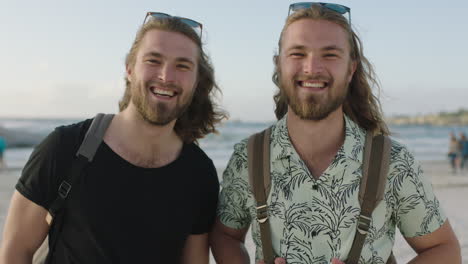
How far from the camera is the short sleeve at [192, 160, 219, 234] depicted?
3.19 metres

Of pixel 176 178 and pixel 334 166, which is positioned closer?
pixel 334 166

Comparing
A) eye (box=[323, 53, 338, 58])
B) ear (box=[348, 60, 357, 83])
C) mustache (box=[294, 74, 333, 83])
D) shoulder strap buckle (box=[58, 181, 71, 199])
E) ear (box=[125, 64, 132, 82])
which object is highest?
eye (box=[323, 53, 338, 58])

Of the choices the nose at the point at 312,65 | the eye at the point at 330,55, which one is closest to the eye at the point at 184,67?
the nose at the point at 312,65

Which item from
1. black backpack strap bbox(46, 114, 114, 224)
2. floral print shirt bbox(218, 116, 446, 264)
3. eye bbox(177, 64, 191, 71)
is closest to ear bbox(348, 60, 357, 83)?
floral print shirt bbox(218, 116, 446, 264)

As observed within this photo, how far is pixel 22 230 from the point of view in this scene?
111 inches

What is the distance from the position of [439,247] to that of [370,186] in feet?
1.93

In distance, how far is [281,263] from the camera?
2.71 meters

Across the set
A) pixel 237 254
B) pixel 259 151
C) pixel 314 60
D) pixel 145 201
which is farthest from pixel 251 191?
pixel 314 60

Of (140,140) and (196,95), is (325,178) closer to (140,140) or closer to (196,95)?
(140,140)

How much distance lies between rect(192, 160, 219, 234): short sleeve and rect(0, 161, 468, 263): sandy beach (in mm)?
3737

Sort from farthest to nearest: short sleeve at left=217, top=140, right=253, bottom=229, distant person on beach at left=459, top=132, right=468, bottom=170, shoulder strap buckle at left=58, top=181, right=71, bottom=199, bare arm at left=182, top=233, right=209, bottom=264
→ distant person on beach at left=459, top=132, right=468, bottom=170 < bare arm at left=182, top=233, right=209, bottom=264 < short sleeve at left=217, top=140, right=253, bottom=229 < shoulder strap buckle at left=58, top=181, right=71, bottom=199

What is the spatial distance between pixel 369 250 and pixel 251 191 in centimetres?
76

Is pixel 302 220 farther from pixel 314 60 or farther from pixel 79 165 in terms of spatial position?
pixel 79 165

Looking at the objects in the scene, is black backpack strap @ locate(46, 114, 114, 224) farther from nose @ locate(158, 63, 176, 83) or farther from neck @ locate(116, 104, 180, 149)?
nose @ locate(158, 63, 176, 83)
